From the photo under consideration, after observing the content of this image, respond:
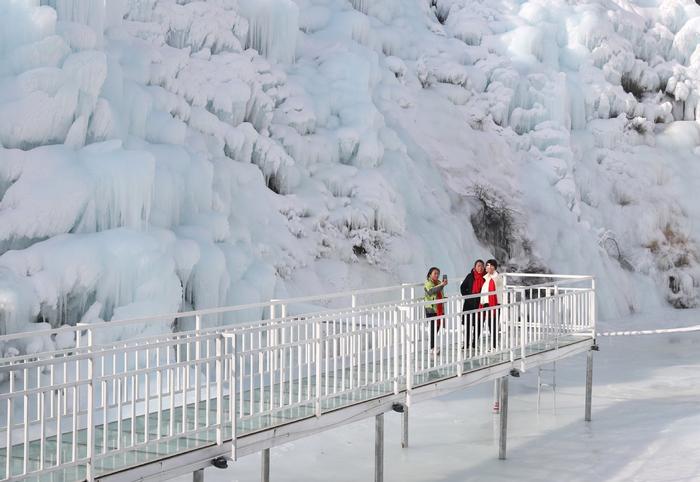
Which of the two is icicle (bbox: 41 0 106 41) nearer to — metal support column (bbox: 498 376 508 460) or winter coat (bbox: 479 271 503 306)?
winter coat (bbox: 479 271 503 306)

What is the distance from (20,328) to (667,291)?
2247 centimetres

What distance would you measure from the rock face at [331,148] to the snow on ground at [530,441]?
13.4 feet

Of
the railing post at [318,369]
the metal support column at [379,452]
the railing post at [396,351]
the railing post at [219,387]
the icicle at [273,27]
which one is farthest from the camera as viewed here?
the icicle at [273,27]

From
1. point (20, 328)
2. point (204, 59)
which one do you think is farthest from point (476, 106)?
point (20, 328)

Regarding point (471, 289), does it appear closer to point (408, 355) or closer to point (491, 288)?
point (491, 288)

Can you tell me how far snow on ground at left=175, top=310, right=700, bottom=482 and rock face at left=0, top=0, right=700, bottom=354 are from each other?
4.07 m

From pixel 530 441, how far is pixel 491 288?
8.45ft

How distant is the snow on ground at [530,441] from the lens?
12719 millimetres

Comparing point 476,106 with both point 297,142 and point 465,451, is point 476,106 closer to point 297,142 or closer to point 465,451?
point 297,142

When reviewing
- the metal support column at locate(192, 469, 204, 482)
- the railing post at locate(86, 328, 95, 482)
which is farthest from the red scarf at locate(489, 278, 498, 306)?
the railing post at locate(86, 328, 95, 482)

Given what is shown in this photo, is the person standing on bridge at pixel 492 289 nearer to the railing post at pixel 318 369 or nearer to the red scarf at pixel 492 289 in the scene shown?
the red scarf at pixel 492 289

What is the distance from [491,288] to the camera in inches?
537

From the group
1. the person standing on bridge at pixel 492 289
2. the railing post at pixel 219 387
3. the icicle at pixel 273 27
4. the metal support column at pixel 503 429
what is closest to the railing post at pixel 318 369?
the railing post at pixel 219 387

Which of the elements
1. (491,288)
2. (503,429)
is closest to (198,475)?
(503,429)
